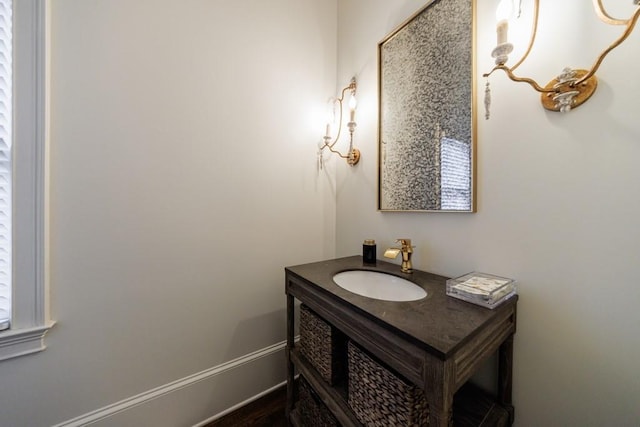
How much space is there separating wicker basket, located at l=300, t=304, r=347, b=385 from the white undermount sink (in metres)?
0.18

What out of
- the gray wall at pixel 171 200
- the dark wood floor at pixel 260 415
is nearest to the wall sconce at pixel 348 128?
the gray wall at pixel 171 200

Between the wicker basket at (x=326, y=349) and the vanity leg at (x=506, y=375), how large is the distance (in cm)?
53

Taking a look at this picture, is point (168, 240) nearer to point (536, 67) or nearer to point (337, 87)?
point (337, 87)

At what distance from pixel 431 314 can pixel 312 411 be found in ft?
2.36

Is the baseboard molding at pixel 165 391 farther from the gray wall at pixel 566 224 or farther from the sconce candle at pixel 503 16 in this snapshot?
the sconce candle at pixel 503 16

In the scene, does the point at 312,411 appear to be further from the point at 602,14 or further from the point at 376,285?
the point at 602,14

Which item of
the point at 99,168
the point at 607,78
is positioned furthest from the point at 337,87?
the point at 99,168

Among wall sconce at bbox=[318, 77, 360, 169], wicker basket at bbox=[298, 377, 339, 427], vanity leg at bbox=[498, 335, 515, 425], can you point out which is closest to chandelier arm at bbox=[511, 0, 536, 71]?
wall sconce at bbox=[318, 77, 360, 169]

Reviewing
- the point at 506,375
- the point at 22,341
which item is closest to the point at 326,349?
the point at 506,375

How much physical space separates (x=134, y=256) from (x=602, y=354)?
63.6 inches

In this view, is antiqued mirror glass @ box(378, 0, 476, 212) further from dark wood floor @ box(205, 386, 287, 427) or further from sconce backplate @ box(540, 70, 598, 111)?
dark wood floor @ box(205, 386, 287, 427)

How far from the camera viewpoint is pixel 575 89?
2.02 ft

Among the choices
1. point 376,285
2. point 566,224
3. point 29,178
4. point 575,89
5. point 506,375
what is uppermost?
point 575,89

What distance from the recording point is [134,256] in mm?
951
